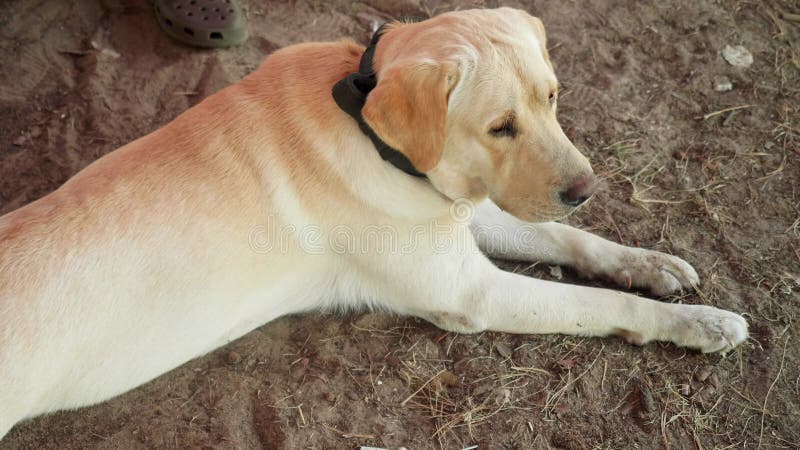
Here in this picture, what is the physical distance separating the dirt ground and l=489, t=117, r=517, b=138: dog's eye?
1.02 m

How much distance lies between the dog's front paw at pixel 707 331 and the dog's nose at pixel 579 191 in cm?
87

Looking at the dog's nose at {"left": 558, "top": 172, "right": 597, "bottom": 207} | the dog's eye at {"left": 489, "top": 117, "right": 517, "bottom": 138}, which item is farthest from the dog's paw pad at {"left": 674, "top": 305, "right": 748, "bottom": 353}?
the dog's eye at {"left": 489, "top": 117, "right": 517, "bottom": 138}

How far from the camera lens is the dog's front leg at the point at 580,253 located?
291 cm

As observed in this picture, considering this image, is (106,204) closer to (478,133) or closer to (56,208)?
(56,208)

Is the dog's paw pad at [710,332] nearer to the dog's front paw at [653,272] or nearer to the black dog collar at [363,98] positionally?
the dog's front paw at [653,272]

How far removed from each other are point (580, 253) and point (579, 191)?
862 millimetres

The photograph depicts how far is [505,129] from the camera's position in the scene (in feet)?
7.11

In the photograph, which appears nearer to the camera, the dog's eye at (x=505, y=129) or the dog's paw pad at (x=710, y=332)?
the dog's eye at (x=505, y=129)

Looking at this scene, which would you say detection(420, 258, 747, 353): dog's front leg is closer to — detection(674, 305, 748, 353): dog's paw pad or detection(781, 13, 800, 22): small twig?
detection(674, 305, 748, 353): dog's paw pad

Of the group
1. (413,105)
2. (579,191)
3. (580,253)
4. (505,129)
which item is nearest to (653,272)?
(580,253)

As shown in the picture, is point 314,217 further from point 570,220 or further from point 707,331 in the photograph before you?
point 707,331

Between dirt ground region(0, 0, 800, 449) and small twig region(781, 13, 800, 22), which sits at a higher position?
small twig region(781, 13, 800, 22)

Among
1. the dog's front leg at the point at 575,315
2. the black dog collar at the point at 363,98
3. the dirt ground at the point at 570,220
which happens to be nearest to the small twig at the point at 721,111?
the dirt ground at the point at 570,220

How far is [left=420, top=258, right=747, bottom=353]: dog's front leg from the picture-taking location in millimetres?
2625
